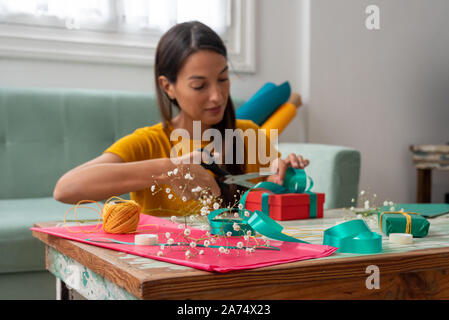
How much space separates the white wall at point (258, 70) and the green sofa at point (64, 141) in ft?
0.65

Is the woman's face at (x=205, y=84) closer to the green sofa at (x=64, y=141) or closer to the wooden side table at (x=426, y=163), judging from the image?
the green sofa at (x=64, y=141)

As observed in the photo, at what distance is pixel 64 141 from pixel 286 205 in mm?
1288

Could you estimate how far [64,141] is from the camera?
2199 mm

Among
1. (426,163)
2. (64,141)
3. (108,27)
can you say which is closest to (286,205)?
(64,141)

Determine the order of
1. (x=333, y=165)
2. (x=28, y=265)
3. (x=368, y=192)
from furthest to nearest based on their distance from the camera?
1. (x=368, y=192)
2. (x=333, y=165)
3. (x=28, y=265)

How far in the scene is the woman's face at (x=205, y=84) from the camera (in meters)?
1.43

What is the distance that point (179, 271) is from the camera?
0.65 meters

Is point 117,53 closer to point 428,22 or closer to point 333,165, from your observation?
point 333,165

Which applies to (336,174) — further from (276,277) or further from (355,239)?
(276,277)

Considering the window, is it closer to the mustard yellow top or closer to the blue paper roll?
the blue paper roll

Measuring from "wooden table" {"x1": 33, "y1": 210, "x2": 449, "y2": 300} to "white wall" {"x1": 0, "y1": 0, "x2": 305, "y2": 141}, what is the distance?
1624 millimetres
